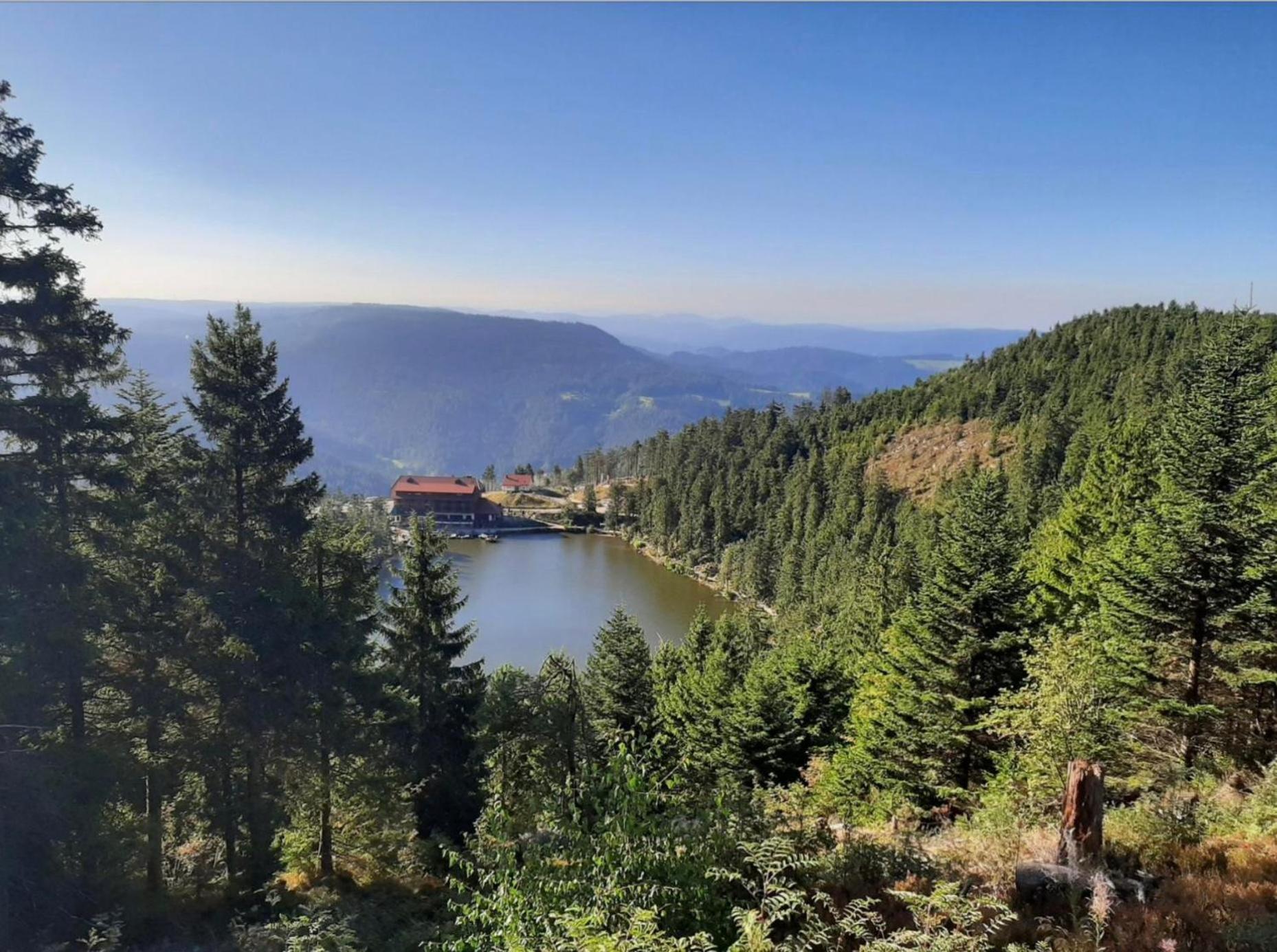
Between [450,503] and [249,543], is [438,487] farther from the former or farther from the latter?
[249,543]

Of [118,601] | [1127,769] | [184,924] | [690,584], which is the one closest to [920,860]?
[1127,769]

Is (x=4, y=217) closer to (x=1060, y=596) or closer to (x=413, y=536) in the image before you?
(x=413, y=536)

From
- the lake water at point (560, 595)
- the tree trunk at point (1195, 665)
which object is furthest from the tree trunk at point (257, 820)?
the lake water at point (560, 595)

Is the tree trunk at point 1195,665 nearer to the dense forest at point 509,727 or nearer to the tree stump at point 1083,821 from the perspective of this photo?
the dense forest at point 509,727

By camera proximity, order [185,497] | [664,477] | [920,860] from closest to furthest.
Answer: [920,860] → [185,497] → [664,477]

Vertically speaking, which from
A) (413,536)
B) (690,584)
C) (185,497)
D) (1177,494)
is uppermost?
(1177,494)

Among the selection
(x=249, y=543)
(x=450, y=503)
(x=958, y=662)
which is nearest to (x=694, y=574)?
(x=450, y=503)

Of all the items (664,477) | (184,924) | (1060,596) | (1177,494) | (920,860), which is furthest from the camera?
(664,477)
